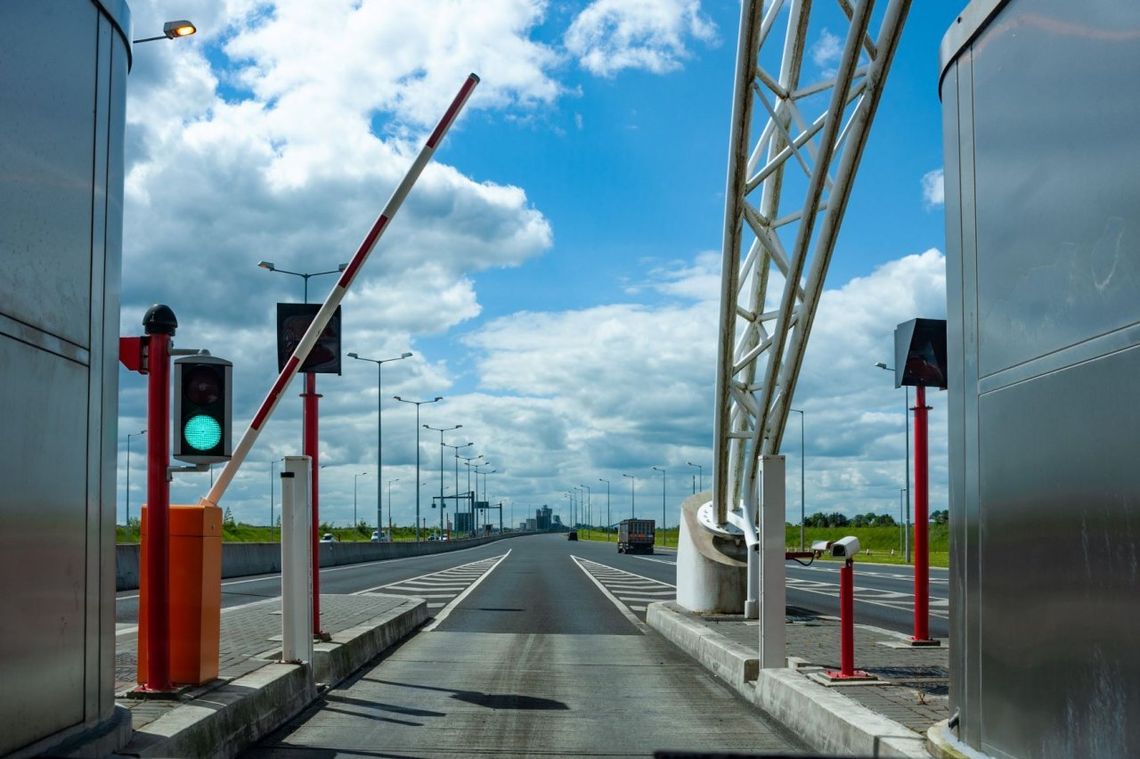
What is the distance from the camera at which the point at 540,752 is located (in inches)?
313

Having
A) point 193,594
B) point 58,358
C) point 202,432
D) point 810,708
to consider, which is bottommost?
point 810,708

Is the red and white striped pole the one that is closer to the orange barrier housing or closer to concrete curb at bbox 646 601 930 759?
concrete curb at bbox 646 601 930 759

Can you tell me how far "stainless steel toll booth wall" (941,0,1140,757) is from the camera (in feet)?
15.2

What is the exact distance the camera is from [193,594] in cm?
823

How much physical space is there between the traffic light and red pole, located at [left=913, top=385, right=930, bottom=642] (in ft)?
25.3

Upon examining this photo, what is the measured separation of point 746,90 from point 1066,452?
362 inches

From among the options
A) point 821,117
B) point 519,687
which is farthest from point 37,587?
point 821,117

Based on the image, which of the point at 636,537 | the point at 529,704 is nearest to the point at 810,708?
the point at 529,704

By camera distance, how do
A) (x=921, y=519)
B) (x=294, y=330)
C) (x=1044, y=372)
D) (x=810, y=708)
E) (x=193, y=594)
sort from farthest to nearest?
1. (x=921, y=519)
2. (x=294, y=330)
3. (x=810, y=708)
4. (x=193, y=594)
5. (x=1044, y=372)

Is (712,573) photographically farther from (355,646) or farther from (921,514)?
(355,646)

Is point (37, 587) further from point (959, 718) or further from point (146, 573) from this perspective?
point (959, 718)

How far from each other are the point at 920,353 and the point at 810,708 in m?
5.13

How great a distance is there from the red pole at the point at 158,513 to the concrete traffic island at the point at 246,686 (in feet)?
0.92

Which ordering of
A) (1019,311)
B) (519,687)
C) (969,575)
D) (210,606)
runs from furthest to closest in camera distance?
(519,687), (210,606), (969,575), (1019,311)
